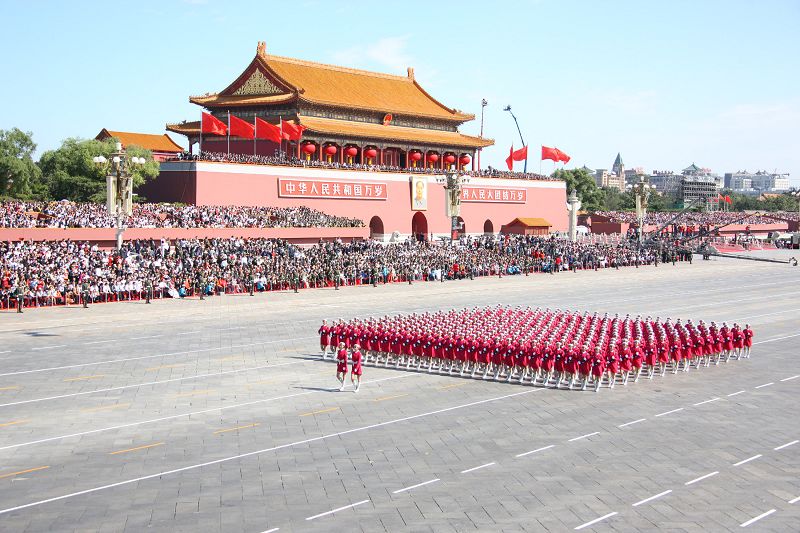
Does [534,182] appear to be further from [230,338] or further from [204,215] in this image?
[230,338]

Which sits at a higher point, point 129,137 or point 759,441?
point 129,137

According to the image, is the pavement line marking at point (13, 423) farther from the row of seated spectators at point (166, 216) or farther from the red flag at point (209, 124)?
the red flag at point (209, 124)

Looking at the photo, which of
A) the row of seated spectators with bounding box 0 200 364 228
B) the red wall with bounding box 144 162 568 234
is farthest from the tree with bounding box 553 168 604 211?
the row of seated spectators with bounding box 0 200 364 228

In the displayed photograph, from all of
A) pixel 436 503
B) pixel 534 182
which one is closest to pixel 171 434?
pixel 436 503

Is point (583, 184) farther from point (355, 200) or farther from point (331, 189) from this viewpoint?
point (331, 189)

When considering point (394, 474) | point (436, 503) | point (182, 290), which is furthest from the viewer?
A: point (182, 290)

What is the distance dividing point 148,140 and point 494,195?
1064 inches

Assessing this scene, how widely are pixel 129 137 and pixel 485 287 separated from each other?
3382cm

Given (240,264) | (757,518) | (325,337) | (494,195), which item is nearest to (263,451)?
(757,518)

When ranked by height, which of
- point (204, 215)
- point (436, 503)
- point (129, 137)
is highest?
point (129, 137)

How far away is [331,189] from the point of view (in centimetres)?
5906

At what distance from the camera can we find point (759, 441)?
17.0 m

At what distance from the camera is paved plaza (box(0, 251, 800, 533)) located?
12.9 m

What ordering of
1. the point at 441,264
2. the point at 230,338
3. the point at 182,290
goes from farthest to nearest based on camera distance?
the point at 441,264 → the point at 182,290 → the point at 230,338
